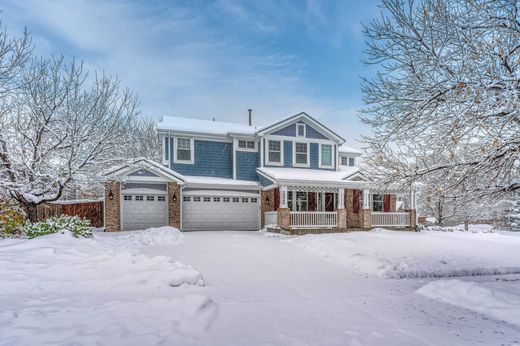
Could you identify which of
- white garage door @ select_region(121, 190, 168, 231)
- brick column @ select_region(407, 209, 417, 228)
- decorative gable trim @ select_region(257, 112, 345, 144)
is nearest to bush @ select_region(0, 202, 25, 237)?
white garage door @ select_region(121, 190, 168, 231)

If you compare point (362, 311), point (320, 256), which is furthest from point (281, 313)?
point (320, 256)

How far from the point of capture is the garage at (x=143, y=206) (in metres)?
16.0

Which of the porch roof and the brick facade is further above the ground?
the porch roof

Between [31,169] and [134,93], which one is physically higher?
[134,93]

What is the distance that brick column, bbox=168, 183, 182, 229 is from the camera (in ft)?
53.2

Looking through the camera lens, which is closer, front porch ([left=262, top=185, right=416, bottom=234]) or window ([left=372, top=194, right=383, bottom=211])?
front porch ([left=262, top=185, right=416, bottom=234])

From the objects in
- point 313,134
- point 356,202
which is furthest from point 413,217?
point 313,134

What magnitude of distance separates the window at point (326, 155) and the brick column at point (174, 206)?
932 cm

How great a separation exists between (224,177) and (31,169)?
32.6 ft

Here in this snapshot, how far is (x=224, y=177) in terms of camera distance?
18.8 m

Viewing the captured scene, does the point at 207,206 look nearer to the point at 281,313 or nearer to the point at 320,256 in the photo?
the point at 320,256

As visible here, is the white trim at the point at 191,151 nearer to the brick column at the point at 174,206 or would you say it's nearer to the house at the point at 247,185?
the house at the point at 247,185

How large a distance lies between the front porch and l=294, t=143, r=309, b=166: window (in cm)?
197

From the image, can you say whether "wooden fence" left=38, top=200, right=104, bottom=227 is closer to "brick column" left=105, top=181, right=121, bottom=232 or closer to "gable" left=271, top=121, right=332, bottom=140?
"brick column" left=105, top=181, right=121, bottom=232
